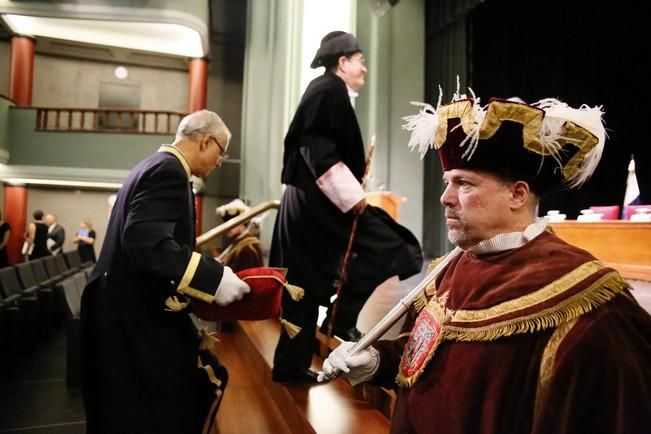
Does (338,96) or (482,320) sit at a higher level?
(338,96)

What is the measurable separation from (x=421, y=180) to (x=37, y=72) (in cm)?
1124

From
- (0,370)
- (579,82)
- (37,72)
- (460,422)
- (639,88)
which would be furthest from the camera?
(37,72)

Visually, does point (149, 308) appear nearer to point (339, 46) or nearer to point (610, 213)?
point (339, 46)

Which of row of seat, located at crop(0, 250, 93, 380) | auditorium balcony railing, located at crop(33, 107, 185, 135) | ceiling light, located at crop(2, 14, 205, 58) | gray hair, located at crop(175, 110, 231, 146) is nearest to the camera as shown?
gray hair, located at crop(175, 110, 231, 146)

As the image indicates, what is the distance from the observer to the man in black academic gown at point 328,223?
213 cm

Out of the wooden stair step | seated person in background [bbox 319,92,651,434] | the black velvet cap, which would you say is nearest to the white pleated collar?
seated person in background [bbox 319,92,651,434]

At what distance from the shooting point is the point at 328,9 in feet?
24.2

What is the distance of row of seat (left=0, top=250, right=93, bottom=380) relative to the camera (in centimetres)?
410

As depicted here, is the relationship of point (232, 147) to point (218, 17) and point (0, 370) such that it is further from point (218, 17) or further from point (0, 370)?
point (0, 370)

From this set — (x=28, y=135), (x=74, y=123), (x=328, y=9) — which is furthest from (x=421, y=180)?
(x=74, y=123)

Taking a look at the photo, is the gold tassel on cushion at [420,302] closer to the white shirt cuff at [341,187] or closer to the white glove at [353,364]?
the white glove at [353,364]

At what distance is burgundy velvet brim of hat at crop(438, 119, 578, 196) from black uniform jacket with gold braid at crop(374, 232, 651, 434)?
0.12 m

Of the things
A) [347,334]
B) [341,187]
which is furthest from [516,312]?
[347,334]

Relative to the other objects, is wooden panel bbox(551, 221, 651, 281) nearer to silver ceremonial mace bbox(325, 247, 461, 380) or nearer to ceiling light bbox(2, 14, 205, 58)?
silver ceremonial mace bbox(325, 247, 461, 380)
